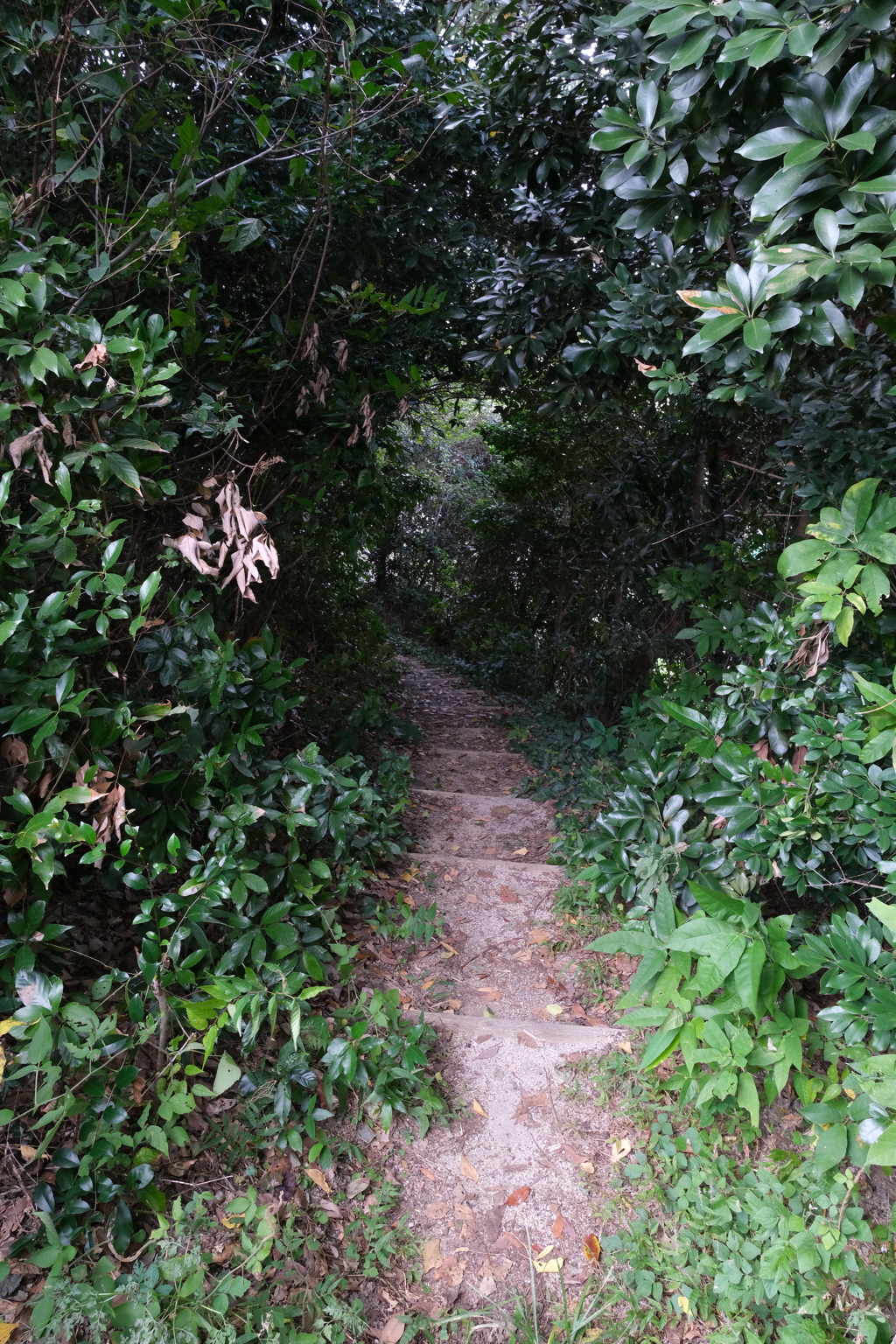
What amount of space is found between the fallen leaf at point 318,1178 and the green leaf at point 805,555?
2.27 m

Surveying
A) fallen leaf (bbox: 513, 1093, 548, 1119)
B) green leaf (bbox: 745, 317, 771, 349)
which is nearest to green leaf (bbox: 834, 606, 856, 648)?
green leaf (bbox: 745, 317, 771, 349)

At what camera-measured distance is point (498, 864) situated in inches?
142

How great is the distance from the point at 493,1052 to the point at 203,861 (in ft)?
4.31

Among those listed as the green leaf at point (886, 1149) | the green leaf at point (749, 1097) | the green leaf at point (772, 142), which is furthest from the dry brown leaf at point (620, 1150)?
the green leaf at point (772, 142)

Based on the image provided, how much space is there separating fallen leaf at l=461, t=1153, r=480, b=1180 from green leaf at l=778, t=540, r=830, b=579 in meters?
2.14

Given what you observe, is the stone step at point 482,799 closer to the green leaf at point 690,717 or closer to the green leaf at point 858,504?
the green leaf at point 690,717

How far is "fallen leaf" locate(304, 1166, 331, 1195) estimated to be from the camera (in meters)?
2.04

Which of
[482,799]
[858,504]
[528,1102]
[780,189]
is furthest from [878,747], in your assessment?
[482,799]

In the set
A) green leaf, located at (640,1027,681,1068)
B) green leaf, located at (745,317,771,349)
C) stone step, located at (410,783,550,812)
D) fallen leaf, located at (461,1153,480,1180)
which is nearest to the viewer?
green leaf, located at (745,317,771,349)

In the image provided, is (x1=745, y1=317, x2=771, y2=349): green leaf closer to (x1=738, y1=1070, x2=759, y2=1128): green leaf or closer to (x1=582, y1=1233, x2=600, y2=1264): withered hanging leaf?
(x1=738, y1=1070, x2=759, y2=1128): green leaf

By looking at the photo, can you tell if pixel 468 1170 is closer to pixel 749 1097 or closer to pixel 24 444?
pixel 749 1097

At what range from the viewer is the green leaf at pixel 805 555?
1880 millimetres

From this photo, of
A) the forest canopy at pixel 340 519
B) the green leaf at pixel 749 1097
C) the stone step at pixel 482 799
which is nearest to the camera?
the forest canopy at pixel 340 519

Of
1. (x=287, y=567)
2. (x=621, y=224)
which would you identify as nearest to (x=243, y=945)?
(x=287, y=567)
